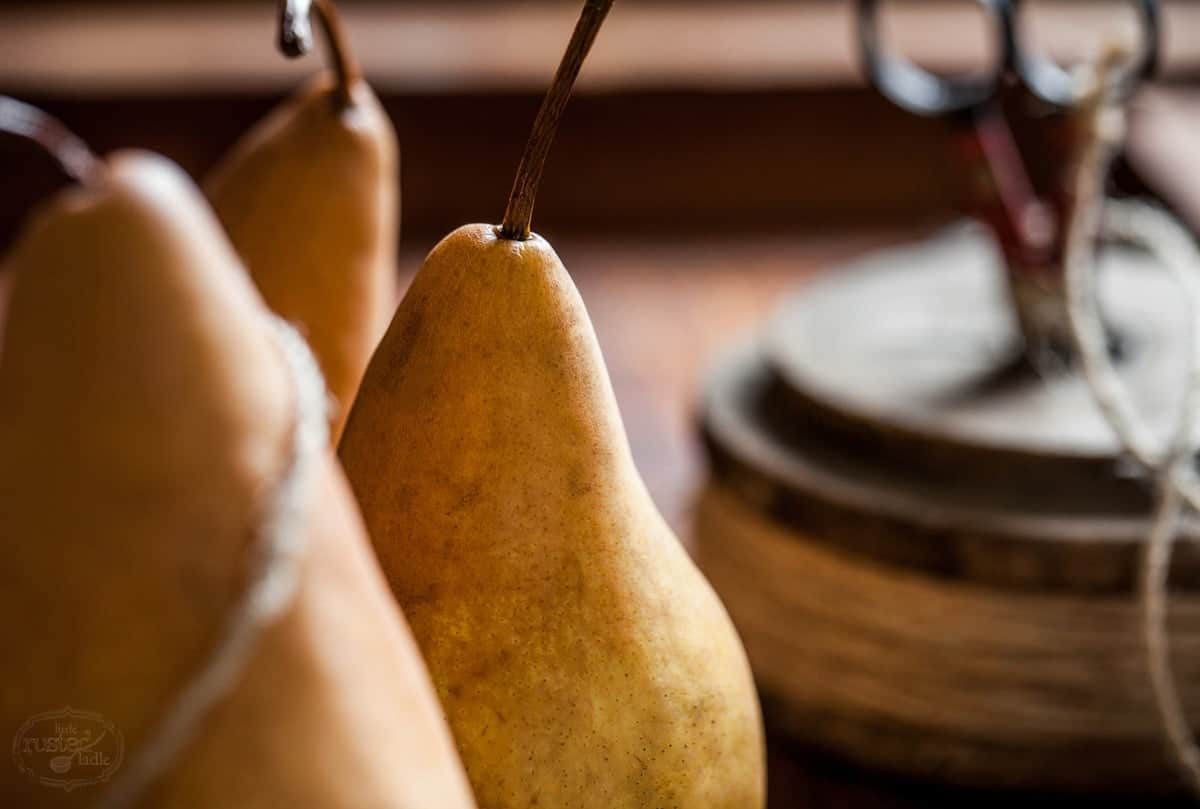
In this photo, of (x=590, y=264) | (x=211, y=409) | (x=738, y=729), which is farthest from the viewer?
(x=590, y=264)

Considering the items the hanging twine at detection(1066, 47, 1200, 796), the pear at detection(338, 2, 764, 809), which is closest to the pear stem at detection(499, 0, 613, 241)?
the pear at detection(338, 2, 764, 809)

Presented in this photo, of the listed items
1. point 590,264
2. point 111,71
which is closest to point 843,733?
point 590,264

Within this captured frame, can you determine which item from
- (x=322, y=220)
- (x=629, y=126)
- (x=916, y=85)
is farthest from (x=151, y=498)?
(x=629, y=126)

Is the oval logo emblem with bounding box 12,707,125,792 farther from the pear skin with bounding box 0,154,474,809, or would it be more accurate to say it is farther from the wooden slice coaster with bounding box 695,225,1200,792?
the wooden slice coaster with bounding box 695,225,1200,792

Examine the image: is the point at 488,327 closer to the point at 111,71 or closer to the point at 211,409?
the point at 211,409

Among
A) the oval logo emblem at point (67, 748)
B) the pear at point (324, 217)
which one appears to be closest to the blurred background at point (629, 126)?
the pear at point (324, 217)

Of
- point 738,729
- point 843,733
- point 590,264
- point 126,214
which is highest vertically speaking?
point 126,214
